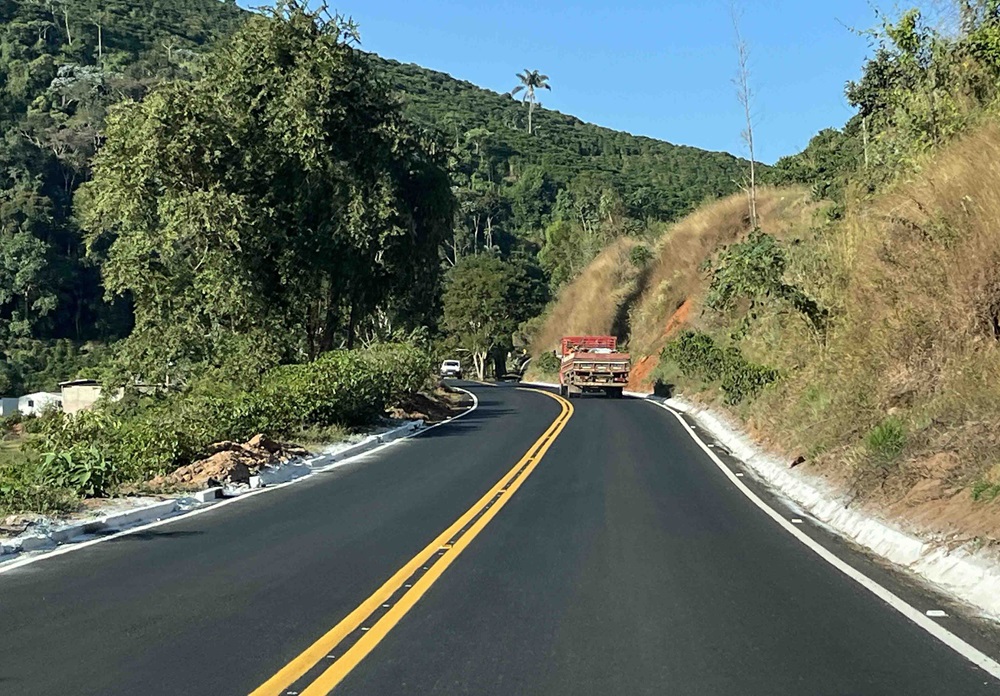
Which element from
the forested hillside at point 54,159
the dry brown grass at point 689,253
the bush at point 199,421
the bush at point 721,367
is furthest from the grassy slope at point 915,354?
the dry brown grass at point 689,253

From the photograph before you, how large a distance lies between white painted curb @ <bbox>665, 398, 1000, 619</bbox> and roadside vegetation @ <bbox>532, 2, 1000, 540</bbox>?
324 mm

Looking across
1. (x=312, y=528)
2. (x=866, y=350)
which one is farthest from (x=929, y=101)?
(x=312, y=528)

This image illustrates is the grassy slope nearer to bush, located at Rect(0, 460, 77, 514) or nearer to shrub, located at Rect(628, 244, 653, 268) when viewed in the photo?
bush, located at Rect(0, 460, 77, 514)

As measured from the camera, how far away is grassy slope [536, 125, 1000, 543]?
465 inches

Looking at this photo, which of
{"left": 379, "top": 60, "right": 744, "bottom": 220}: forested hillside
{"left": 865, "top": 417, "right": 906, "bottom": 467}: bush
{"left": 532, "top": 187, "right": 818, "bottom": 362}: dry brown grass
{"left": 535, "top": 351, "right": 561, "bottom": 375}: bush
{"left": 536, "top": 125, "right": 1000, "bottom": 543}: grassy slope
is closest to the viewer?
{"left": 536, "top": 125, "right": 1000, "bottom": 543}: grassy slope

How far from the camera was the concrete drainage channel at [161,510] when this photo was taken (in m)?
11.0

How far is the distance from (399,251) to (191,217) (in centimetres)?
713

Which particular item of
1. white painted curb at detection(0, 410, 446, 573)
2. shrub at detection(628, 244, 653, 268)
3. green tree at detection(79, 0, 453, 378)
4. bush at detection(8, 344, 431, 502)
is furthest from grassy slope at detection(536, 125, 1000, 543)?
shrub at detection(628, 244, 653, 268)

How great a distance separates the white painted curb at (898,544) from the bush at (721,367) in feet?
23.1

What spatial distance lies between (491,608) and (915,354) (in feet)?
30.1

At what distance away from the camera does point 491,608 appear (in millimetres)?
8188

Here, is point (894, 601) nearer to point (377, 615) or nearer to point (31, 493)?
point (377, 615)

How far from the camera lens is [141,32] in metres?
119

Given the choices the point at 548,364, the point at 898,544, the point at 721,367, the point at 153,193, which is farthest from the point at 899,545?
the point at 548,364
